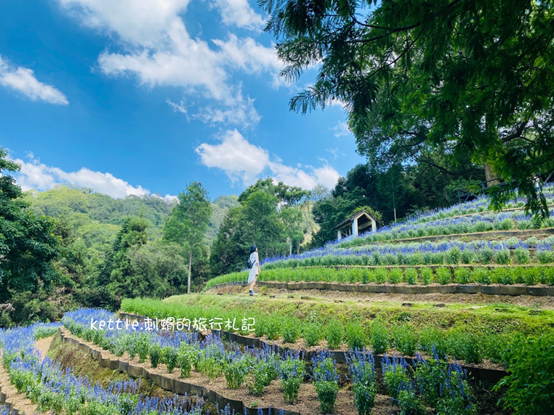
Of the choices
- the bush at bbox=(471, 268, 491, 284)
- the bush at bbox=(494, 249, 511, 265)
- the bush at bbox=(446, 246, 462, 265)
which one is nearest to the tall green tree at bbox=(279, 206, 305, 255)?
the bush at bbox=(446, 246, 462, 265)

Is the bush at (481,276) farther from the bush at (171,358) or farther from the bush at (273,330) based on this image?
the bush at (171,358)

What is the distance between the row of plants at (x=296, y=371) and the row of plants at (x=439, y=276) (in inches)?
162

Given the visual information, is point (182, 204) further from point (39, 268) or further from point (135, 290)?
point (39, 268)

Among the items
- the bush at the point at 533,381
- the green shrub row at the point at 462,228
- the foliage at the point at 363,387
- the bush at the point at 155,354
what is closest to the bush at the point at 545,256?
the green shrub row at the point at 462,228

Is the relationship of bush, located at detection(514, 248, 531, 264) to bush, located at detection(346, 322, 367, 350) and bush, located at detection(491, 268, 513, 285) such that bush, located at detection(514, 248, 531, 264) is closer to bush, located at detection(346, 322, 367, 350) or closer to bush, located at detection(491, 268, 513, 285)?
bush, located at detection(491, 268, 513, 285)

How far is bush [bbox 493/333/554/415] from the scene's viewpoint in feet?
6.12

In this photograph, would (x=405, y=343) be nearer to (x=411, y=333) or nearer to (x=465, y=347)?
(x=411, y=333)

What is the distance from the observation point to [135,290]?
912 inches

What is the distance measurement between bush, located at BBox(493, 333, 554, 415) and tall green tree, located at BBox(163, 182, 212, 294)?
2647cm

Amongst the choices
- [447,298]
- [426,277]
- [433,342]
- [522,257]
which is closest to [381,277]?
[426,277]

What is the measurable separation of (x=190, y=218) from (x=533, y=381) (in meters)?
27.2

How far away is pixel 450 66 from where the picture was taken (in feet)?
9.62

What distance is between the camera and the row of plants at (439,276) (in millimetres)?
6097

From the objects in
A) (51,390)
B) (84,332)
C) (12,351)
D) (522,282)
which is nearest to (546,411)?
(522,282)
